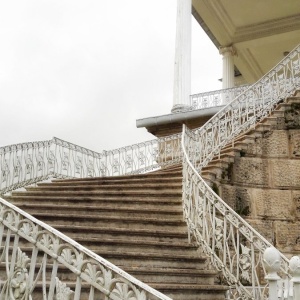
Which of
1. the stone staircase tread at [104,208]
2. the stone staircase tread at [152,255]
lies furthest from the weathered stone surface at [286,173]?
the stone staircase tread at [152,255]

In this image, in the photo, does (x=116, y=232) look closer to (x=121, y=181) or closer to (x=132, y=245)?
(x=132, y=245)

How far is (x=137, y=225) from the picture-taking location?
748 centimetres

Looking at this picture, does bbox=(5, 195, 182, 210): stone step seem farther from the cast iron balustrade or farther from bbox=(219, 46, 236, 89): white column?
bbox=(219, 46, 236, 89): white column

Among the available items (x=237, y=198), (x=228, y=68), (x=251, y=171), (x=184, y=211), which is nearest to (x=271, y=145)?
(x=251, y=171)

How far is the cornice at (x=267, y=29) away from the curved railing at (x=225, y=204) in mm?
7820

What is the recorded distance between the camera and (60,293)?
3.84 m

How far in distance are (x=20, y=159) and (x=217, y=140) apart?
500 centimetres

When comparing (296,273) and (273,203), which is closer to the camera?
(296,273)

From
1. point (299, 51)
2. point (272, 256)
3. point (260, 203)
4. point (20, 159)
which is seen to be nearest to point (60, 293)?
point (272, 256)

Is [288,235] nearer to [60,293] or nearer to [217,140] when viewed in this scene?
[217,140]

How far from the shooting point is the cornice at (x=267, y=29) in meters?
18.8

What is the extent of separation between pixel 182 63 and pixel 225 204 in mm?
8739

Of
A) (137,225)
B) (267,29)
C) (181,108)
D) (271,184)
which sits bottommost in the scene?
(137,225)

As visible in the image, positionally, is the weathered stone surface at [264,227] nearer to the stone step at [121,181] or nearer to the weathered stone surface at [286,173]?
the weathered stone surface at [286,173]
